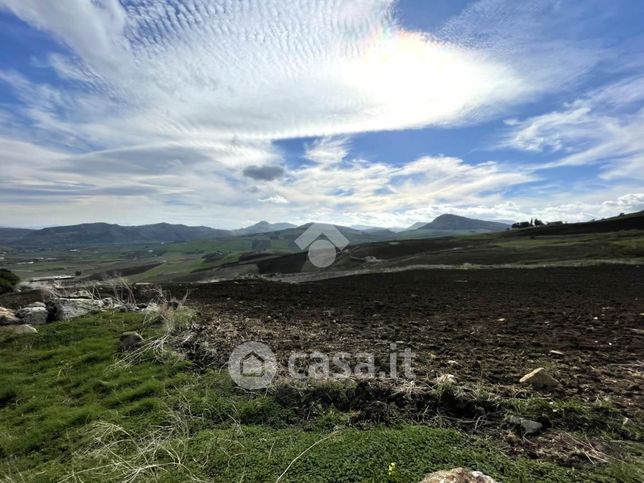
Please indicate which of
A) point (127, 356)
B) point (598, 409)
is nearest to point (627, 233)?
point (598, 409)

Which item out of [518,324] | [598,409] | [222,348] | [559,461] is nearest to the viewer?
[559,461]

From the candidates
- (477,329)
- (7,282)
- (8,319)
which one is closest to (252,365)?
(477,329)

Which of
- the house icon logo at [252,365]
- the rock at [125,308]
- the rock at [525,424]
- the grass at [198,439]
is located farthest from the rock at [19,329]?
the rock at [525,424]

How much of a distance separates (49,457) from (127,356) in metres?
3.73

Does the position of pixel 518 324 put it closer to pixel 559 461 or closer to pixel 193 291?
pixel 559 461

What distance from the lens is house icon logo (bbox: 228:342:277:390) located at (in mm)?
6906

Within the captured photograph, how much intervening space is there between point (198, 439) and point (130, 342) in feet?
18.6

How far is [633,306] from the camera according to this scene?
1249cm

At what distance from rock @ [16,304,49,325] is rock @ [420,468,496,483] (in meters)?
14.9

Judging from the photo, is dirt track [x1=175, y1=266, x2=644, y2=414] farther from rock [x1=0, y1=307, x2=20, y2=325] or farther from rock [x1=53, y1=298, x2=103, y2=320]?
rock [x1=0, y1=307, x2=20, y2=325]

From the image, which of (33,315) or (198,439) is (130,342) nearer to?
(198,439)

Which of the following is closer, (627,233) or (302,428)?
(302,428)

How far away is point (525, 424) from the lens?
4.96m

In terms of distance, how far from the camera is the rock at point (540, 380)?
5.89 m
